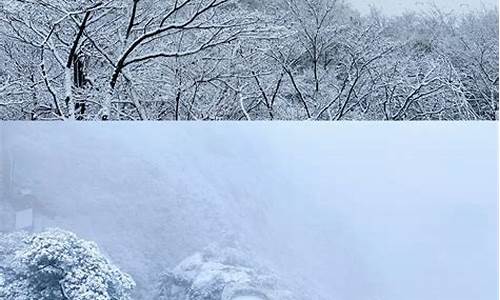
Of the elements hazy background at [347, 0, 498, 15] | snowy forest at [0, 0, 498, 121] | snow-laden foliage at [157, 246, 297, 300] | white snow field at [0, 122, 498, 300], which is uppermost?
hazy background at [347, 0, 498, 15]

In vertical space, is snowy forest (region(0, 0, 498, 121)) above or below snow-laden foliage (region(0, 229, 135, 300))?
above

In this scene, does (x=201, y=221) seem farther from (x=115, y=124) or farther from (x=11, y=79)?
(x=11, y=79)

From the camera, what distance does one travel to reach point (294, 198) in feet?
5.57

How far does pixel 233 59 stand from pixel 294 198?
0.47 meters

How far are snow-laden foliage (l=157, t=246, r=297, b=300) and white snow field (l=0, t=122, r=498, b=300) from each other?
0.03m

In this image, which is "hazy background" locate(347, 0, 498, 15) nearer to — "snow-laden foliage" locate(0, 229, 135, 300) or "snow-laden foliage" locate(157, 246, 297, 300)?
"snow-laden foliage" locate(157, 246, 297, 300)

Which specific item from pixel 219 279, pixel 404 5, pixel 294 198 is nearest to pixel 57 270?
pixel 219 279

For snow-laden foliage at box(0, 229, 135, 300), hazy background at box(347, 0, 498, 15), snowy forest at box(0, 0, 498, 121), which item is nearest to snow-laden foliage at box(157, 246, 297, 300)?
snow-laden foliage at box(0, 229, 135, 300)

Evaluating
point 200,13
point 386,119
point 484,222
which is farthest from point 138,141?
point 484,222

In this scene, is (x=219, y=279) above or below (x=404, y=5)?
below

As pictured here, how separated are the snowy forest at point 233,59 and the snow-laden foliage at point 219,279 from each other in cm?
43

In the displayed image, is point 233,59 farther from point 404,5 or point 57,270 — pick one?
point 57,270

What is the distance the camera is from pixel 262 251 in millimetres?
1707

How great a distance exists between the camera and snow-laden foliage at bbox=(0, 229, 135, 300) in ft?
5.53
